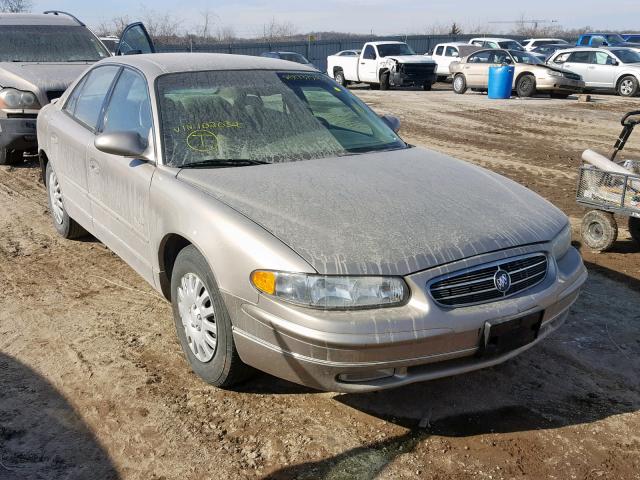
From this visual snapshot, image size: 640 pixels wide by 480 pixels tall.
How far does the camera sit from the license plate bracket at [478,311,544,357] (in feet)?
9.75

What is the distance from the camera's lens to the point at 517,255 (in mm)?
3150

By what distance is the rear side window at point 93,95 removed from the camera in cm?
481

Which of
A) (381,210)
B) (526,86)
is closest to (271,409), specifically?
(381,210)

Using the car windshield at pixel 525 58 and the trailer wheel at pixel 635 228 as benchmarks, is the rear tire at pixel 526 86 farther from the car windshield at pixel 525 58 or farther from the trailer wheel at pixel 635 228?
the trailer wheel at pixel 635 228

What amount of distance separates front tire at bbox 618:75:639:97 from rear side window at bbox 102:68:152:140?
19688 millimetres

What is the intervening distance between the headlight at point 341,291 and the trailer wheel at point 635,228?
12.7 feet

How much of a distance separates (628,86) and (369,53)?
885 cm

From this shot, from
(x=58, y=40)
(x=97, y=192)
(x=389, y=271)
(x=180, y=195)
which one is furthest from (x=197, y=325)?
(x=58, y=40)

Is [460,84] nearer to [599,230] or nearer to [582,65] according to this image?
[582,65]

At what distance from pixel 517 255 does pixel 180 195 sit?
1.76 meters

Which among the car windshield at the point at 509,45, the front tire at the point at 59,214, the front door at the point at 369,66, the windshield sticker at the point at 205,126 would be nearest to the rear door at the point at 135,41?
the front tire at the point at 59,214

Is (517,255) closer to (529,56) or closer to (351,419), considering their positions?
(351,419)

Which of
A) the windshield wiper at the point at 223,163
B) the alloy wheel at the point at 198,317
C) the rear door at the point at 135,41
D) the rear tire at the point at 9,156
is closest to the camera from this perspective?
the alloy wheel at the point at 198,317

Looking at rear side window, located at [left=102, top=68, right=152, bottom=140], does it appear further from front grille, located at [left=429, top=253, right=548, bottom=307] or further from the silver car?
front grille, located at [left=429, top=253, right=548, bottom=307]
